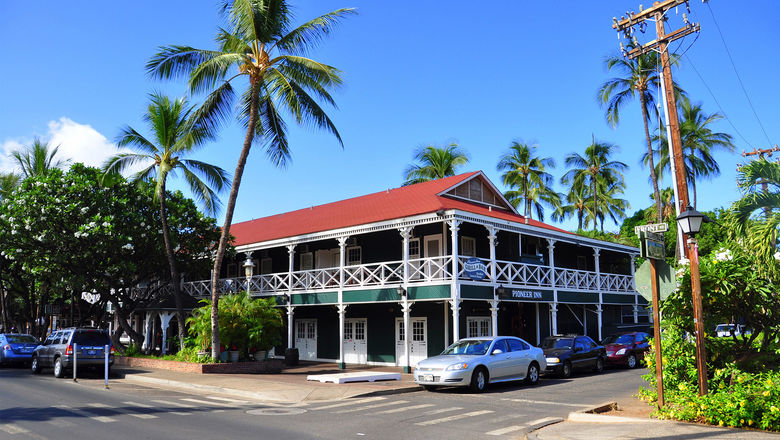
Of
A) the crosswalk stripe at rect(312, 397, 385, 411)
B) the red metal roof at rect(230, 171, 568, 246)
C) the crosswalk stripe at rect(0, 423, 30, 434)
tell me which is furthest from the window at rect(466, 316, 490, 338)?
the crosswalk stripe at rect(0, 423, 30, 434)

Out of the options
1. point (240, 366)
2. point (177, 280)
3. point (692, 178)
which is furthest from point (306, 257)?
point (692, 178)

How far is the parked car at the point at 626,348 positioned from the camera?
22.2 m

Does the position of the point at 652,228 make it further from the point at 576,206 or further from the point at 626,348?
the point at 576,206

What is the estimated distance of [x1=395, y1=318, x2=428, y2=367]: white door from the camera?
23.7 m

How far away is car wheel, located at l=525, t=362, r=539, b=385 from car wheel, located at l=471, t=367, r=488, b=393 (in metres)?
2.10

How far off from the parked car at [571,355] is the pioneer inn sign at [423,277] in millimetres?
2091

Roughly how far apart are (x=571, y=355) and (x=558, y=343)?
2.45 feet

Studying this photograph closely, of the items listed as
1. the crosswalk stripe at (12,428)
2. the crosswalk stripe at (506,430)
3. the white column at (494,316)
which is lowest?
the crosswalk stripe at (506,430)

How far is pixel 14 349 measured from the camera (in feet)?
81.1

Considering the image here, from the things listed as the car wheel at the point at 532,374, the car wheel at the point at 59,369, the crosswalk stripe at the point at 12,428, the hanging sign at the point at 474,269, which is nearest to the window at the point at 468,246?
the hanging sign at the point at 474,269

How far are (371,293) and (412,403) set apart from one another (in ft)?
30.0

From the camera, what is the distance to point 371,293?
22.5 meters

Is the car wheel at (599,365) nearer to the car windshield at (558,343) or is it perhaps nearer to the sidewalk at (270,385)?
the car windshield at (558,343)

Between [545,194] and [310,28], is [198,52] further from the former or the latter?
[545,194]
